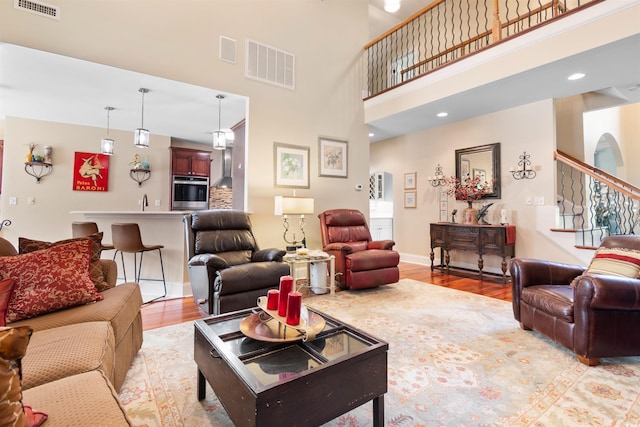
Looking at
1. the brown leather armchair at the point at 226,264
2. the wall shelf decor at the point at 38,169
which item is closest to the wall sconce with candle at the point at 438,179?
the brown leather armchair at the point at 226,264

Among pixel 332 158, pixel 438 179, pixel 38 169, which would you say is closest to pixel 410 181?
pixel 438 179

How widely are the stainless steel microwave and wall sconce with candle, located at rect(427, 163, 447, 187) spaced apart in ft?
16.0

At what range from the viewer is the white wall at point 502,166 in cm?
432

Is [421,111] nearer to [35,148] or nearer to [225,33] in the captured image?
[225,33]

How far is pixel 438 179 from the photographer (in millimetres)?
5531

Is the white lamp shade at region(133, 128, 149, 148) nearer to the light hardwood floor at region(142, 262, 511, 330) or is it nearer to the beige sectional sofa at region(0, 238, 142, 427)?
the light hardwood floor at region(142, 262, 511, 330)

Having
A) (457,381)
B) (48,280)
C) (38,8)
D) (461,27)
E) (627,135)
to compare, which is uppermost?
(461,27)

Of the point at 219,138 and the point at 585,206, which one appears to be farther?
the point at 585,206

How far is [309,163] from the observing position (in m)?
4.83

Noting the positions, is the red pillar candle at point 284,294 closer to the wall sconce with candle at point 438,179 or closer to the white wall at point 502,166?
the white wall at point 502,166

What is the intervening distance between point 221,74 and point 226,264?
267 centimetres

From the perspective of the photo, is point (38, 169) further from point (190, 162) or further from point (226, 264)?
point (226, 264)

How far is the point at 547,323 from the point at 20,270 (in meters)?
3.46

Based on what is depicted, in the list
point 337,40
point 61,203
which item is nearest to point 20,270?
point 61,203
